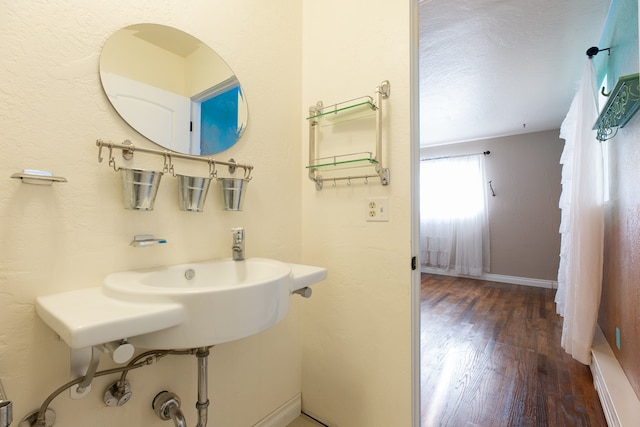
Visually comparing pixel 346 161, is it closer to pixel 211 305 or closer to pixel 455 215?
pixel 211 305

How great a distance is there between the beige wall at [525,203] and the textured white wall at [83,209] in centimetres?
413

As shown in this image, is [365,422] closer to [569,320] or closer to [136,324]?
[136,324]

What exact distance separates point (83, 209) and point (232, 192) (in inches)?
17.6

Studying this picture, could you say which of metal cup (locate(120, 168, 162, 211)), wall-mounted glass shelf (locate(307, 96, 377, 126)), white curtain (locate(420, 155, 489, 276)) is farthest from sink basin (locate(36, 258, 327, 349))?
white curtain (locate(420, 155, 489, 276))

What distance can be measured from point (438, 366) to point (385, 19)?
211cm

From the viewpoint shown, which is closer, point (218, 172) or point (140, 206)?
point (140, 206)

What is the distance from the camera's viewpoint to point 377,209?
3.98ft

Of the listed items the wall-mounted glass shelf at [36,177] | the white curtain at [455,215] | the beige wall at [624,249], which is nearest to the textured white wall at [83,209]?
the wall-mounted glass shelf at [36,177]

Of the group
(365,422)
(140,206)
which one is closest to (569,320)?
(365,422)

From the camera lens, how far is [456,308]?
3053 mm

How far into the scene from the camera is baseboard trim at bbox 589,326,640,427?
1240mm

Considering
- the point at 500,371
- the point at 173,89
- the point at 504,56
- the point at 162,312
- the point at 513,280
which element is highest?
the point at 504,56

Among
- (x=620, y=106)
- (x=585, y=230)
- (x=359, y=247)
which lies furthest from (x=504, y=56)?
(x=359, y=247)

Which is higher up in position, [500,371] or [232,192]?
[232,192]
